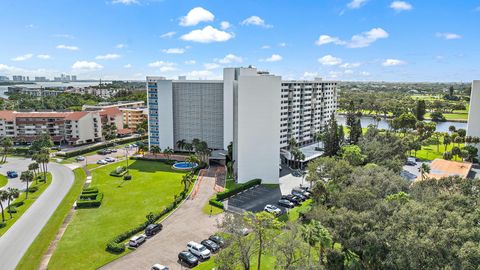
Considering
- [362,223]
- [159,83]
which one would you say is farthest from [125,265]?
[159,83]

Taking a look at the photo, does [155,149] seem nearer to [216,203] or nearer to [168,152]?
[168,152]

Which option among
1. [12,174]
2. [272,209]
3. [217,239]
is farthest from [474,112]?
[12,174]

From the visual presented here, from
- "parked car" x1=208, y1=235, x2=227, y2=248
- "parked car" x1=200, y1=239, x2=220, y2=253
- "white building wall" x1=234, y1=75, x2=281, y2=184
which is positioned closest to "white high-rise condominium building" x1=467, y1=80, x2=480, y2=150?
"white building wall" x1=234, y1=75, x2=281, y2=184

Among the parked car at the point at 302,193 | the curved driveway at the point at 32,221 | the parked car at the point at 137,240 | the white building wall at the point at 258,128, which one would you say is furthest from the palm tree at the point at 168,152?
the parked car at the point at 137,240

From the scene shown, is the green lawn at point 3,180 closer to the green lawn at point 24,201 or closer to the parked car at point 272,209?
the green lawn at point 24,201

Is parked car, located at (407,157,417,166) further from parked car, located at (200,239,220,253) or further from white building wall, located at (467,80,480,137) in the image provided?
parked car, located at (200,239,220,253)

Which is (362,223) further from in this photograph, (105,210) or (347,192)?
(105,210)
